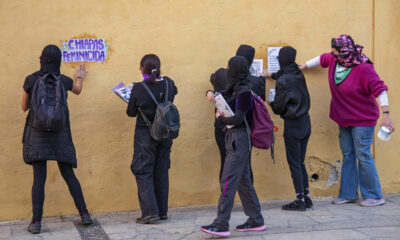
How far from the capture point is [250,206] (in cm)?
555

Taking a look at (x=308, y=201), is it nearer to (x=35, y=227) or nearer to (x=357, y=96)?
(x=357, y=96)

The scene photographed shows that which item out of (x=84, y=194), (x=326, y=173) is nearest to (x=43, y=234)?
(x=84, y=194)

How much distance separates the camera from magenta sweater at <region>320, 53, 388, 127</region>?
639 centimetres

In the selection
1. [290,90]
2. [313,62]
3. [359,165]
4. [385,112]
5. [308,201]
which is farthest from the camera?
[313,62]

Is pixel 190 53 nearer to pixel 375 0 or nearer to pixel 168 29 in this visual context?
pixel 168 29

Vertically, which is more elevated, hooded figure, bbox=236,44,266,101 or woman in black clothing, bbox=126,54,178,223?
hooded figure, bbox=236,44,266,101

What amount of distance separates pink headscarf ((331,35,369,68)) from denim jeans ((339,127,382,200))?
2.48 feet

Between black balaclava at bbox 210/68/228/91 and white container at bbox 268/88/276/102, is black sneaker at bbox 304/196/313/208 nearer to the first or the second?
white container at bbox 268/88/276/102

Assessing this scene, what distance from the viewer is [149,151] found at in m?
5.89

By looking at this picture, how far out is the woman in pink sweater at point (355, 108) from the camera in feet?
21.2

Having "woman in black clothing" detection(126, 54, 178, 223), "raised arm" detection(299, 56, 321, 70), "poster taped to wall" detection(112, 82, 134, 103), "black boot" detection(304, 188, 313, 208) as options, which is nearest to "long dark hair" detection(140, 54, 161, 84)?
"woman in black clothing" detection(126, 54, 178, 223)

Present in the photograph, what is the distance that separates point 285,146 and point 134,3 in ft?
7.70

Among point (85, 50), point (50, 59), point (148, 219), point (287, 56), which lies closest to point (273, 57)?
point (287, 56)

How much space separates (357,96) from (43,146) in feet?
11.3
